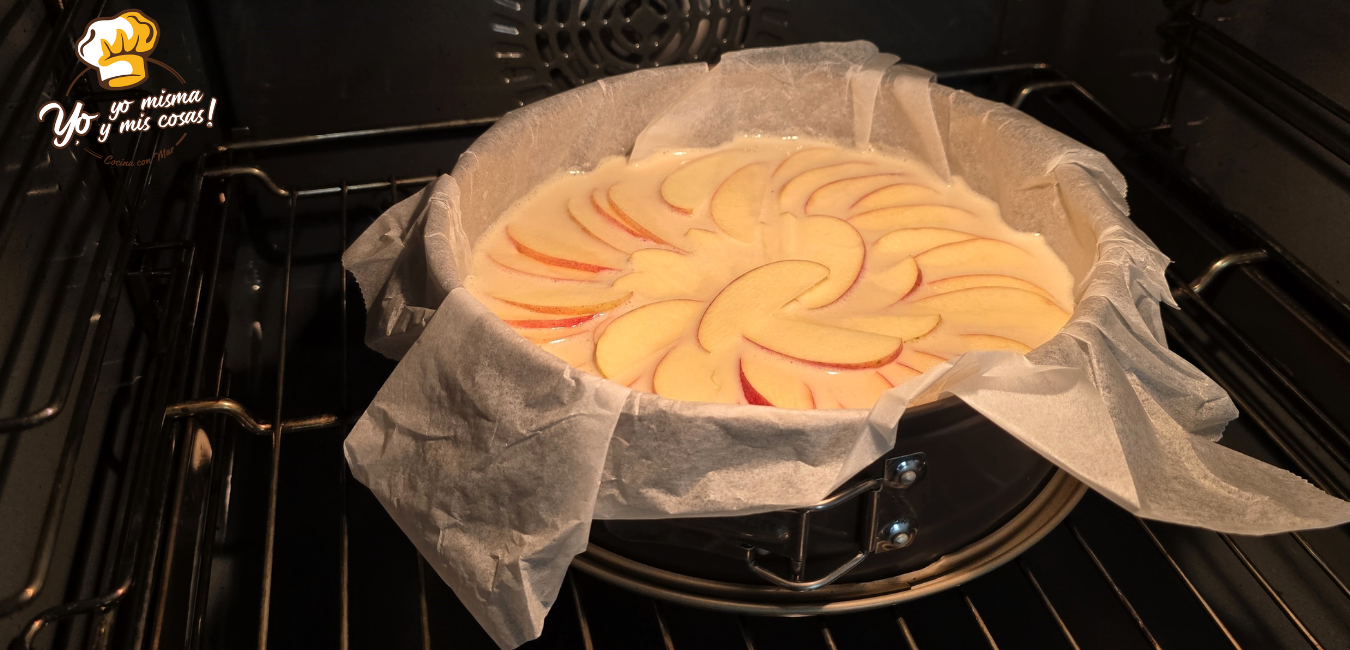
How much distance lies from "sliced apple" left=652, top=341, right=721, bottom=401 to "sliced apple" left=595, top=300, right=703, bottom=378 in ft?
0.08

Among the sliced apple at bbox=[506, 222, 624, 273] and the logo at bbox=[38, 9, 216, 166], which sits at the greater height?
the logo at bbox=[38, 9, 216, 166]

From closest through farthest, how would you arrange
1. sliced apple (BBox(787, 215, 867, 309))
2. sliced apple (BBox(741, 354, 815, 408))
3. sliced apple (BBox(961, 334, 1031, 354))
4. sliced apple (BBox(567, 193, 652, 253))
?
sliced apple (BBox(741, 354, 815, 408)) → sliced apple (BBox(961, 334, 1031, 354)) → sliced apple (BBox(787, 215, 867, 309)) → sliced apple (BBox(567, 193, 652, 253))

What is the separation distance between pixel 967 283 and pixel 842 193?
255mm

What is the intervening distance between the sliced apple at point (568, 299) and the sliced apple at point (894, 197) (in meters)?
0.37

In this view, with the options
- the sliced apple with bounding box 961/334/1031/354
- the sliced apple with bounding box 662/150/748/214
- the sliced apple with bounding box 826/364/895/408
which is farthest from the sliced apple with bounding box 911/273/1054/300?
the sliced apple with bounding box 662/150/748/214

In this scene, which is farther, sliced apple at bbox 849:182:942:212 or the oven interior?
sliced apple at bbox 849:182:942:212

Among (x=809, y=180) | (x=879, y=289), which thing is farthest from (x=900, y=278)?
(x=809, y=180)

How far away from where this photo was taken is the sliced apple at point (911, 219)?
1335 mm

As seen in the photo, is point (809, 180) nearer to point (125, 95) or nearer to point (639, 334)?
point (639, 334)

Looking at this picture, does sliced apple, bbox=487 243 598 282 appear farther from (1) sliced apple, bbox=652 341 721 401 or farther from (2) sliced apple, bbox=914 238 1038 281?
(2) sliced apple, bbox=914 238 1038 281

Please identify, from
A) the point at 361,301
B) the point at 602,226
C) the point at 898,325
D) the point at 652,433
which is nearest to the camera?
the point at 652,433

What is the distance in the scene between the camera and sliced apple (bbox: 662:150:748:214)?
1372mm

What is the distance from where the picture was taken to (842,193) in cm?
139

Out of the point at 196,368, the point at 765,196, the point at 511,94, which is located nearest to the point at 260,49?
the point at 511,94
